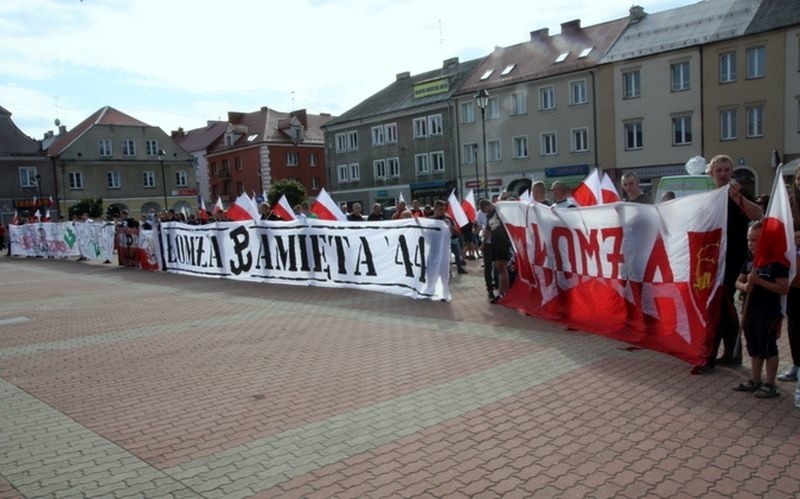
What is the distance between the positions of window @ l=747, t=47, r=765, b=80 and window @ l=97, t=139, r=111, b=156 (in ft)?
180

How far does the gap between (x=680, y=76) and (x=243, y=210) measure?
28829 millimetres

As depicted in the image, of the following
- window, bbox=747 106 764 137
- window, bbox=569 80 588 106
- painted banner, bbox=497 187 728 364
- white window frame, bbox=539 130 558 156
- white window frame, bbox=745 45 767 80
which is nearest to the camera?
painted banner, bbox=497 187 728 364

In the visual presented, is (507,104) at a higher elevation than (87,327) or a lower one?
higher

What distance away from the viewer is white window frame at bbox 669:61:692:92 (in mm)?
35562

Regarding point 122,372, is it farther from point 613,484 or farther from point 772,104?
point 772,104

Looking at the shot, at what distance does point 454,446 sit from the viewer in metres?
4.71

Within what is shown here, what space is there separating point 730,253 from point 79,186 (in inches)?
2485

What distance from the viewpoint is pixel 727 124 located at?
3434cm

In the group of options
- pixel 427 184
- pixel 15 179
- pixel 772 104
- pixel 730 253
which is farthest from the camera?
pixel 15 179

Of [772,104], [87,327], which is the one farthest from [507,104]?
[87,327]

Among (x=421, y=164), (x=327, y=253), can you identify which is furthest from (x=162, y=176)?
(x=327, y=253)

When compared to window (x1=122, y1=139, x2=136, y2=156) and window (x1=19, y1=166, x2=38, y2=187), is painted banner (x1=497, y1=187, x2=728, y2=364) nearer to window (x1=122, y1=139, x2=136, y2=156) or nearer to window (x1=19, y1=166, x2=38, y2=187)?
window (x1=19, y1=166, x2=38, y2=187)

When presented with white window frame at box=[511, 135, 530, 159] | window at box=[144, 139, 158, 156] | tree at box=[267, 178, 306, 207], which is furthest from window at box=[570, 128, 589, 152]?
window at box=[144, 139, 158, 156]

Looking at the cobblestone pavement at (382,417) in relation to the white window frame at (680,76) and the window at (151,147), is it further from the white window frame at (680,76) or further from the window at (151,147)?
the window at (151,147)
